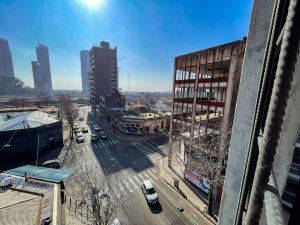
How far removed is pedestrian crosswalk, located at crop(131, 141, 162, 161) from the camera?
24.9 m

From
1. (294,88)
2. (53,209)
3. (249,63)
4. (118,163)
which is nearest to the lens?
(294,88)

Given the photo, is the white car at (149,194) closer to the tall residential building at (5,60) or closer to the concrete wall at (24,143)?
the concrete wall at (24,143)

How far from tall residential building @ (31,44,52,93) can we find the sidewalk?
17711 centimetres

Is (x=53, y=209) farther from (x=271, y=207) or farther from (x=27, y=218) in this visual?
(x=271, y=207)

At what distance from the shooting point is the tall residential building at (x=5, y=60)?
13900 cm

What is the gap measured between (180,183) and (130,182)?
5.85m

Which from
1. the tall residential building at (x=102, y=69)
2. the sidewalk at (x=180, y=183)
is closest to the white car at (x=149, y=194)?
the sidewalk at (x=180, y=183)

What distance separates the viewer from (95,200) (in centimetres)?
1012

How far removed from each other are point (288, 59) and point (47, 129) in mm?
31611

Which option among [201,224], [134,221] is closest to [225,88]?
[201,224]

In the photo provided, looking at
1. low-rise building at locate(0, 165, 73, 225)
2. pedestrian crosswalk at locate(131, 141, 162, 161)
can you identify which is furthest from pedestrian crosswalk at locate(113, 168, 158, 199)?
low-rise building at locate(0, 165, 73, 225)

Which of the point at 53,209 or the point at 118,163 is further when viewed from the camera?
the point at 118,163

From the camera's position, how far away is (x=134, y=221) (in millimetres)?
13219

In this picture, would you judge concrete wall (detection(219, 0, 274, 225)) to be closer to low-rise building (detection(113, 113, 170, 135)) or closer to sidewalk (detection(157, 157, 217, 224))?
sidewalk (detection(157, 157, 217, 224))
